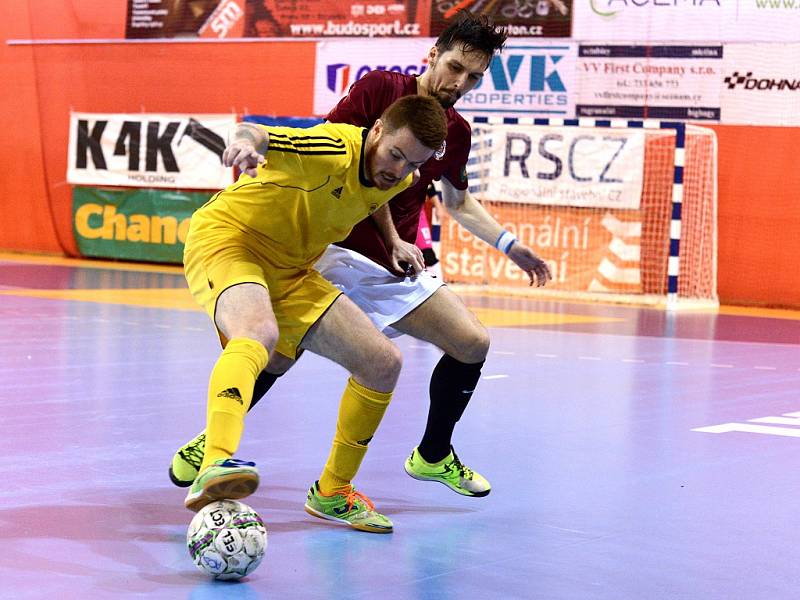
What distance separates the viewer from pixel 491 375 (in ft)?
28.9

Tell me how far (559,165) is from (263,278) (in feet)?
39.7

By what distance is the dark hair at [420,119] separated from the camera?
13.6 feet

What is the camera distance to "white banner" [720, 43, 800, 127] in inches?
608

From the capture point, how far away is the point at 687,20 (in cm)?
1591

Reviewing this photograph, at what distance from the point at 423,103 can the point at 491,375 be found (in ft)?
15.5

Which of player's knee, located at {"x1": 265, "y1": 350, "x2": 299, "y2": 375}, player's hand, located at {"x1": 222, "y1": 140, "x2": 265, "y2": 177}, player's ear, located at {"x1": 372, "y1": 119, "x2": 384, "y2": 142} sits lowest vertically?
player's knee, located at {"x1": 265, "y1": 350, "x2": 299, "y2": 375}

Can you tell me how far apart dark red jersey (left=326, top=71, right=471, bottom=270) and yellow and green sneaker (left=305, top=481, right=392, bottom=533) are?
961 mm

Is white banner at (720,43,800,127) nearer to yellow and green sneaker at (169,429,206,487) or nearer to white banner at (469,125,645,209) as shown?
white banner at (469,125,645,209)

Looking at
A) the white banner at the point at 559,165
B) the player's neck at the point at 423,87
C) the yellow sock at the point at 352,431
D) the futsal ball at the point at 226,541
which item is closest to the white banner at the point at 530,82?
the white banner at the point at 559,165

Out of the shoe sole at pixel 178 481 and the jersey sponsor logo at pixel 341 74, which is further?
the jersey sponsor logo at pixel 341 74

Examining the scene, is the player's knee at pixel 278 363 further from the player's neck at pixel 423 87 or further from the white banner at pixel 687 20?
the white banner at pixel 687 20

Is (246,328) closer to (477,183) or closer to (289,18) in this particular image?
(477,183)

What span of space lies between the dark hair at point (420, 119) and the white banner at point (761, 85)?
477 inches

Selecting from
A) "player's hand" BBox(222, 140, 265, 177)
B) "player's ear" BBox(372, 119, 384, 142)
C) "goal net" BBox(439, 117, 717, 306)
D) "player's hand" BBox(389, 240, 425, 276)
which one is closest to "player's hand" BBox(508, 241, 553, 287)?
"player's hand" BBox(389, 240, 425, 276)
